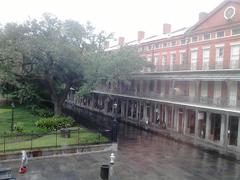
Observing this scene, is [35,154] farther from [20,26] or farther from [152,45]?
[152,45]

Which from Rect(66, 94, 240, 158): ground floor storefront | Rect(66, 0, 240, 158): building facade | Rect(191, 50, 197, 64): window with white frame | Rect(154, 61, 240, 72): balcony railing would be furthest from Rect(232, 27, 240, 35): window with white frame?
Rect(66, 94, 240, 158): ground floor storefront

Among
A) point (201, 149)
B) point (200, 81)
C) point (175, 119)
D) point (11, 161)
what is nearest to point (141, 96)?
point (175, 119)

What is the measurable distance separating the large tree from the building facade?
15.1ft

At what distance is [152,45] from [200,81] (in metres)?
11.9

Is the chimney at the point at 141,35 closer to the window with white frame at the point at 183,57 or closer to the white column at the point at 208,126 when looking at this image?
the window with white frame at the point at 183,57

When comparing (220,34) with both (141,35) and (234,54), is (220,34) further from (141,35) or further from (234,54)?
(141,35)

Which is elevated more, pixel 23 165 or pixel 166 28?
pixel 166 28

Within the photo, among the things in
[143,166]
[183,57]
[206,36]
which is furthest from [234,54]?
[143,166]

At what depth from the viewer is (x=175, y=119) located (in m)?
29.3

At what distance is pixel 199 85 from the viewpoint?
26500mm

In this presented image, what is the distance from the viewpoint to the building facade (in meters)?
22.5

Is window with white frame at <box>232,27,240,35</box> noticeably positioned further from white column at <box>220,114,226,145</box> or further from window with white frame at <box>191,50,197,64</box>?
white column at <box>220,114,226,145</box>

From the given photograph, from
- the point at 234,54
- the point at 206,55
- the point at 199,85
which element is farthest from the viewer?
the point at 206,55

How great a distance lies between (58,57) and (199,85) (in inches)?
543
